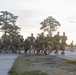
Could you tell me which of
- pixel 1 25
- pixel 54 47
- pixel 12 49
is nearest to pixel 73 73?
pixel 54 47

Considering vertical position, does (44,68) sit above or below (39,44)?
below

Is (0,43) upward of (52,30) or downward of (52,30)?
downward

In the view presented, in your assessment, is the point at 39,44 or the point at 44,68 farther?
the point at 39,44

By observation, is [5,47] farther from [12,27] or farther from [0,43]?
[12,27]

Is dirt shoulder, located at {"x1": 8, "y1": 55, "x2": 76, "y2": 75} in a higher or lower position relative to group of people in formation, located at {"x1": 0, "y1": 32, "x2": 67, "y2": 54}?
lower

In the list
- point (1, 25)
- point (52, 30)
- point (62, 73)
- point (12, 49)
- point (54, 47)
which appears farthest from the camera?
point (52, 30)

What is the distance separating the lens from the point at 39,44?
3525 centimetres

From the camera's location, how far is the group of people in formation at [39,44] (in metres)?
32.5

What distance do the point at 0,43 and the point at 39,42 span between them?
30.4 ft

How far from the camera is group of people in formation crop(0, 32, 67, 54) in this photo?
3247cm

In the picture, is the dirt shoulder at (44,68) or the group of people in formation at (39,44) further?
the group of people in formation at (39,44)

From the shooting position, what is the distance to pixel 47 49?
1332 inches

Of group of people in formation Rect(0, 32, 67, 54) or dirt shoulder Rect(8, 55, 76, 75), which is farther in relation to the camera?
group of people in formation Rect(0, 32, 67, 54)

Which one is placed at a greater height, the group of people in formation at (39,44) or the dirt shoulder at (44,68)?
the group of people in formation at (39,44)
